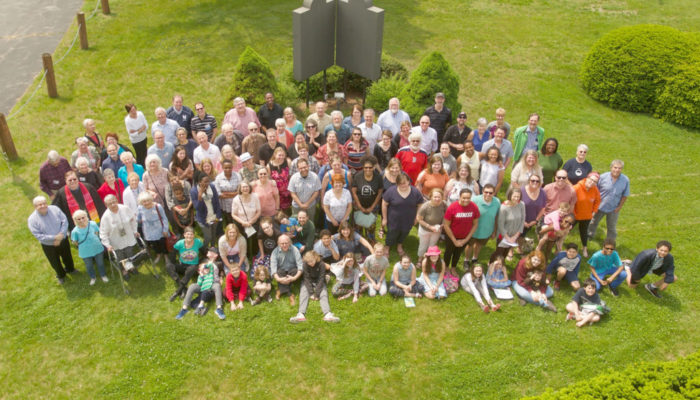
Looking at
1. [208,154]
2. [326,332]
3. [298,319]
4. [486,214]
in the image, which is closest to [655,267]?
[486,214]

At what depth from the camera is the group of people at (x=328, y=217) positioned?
358 inches

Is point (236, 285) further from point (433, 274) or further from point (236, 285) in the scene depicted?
point (433, 274)

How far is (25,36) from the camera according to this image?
61.7 ft

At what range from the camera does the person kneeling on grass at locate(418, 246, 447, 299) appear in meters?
9.21

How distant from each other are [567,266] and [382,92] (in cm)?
744

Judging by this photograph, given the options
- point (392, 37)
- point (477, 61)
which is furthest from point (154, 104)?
point (477, 61)

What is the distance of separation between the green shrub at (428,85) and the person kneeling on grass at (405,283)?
5.32 metres

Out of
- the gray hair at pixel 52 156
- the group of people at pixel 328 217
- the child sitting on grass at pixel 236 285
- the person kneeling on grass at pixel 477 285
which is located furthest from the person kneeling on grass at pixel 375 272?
the gray hair at pixel 52 156

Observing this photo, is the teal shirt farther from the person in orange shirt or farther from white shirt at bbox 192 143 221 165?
white shirt at bbox 192 143 221 165

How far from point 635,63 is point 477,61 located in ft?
15.9

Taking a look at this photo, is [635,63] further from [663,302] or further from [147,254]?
[147,254]

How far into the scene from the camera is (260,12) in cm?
2089

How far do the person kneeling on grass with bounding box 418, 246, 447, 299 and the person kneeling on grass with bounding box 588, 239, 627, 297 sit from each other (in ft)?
8.88

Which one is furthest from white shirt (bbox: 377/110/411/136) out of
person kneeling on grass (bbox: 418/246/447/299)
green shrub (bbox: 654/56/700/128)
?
green shrub (bbox: 654/56/700/128)
